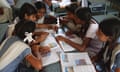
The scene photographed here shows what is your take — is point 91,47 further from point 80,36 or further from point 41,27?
point 41,27

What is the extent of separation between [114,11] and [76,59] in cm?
215

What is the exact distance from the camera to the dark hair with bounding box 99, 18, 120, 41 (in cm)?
136

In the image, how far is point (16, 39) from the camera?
136cm

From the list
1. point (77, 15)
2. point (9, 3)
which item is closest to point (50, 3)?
point (9, 3)

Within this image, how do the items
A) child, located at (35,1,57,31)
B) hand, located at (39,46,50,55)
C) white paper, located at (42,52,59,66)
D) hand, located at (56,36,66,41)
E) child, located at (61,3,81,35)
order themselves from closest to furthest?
white paper, located at (42,52,59,66)
hand, located at (39,46,50,55)
hand, located at (56,36,66,41)
child, located at (61,3,81,35)
child, located at (35,1,57,31)

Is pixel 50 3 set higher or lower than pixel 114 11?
higher

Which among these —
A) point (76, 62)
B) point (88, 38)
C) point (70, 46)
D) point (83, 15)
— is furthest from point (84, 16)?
point (76, 62)

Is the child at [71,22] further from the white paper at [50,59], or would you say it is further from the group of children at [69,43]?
the white paper at [50,59]

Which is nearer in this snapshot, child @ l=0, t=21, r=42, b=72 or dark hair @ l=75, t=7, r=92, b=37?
child @ l=0, t=21, r=42, b=72

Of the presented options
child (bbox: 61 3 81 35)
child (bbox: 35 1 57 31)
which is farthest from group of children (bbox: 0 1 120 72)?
child (bbox: 35 1 57 31)

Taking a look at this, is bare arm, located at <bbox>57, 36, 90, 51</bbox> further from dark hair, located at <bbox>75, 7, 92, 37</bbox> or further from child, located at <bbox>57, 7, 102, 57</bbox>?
dark hair, located at <bbox>75, 7, 92, 37</bbox>

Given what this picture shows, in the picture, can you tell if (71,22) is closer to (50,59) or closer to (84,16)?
(84,16)

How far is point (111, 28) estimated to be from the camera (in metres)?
1.36

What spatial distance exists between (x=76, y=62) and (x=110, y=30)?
0.35m
